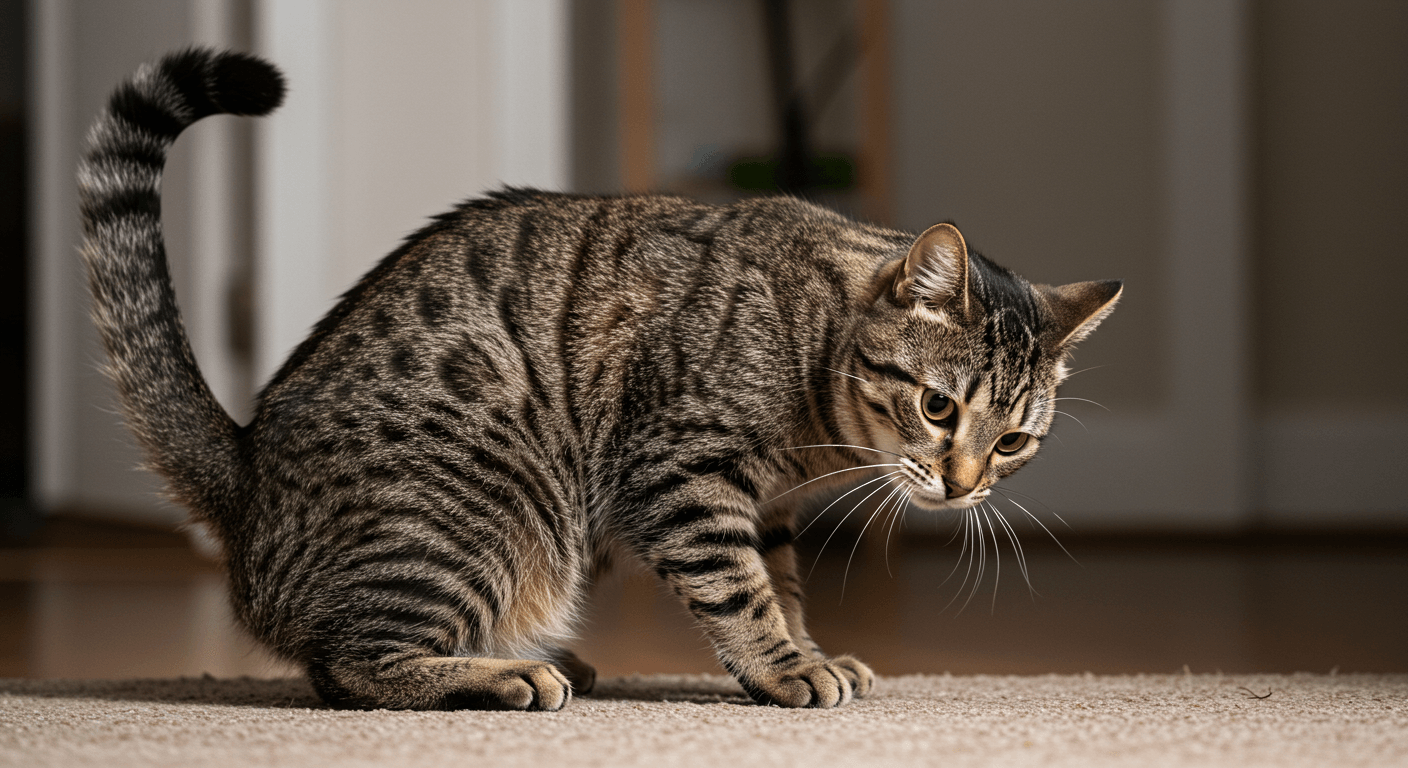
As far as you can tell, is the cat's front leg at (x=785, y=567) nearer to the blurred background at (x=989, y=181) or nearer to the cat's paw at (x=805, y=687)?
the cat's paw at (x=805, y=687)

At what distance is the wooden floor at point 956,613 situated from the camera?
161 centimetres

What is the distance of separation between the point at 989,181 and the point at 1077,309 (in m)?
2.21

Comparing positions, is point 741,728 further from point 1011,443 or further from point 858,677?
point 1011,443

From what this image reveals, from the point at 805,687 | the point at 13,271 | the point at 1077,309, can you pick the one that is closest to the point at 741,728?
the point at 805,687

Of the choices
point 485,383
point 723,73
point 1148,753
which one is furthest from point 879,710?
point 723,73

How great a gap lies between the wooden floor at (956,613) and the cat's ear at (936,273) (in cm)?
43

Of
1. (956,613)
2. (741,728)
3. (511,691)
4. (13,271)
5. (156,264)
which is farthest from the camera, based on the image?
(13,271)

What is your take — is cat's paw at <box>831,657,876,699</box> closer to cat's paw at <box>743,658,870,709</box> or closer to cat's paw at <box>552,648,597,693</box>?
cat's paw at <box>743,658,870,709</box>

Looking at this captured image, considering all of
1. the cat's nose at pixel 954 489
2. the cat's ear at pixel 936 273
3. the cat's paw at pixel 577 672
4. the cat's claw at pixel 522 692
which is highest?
the cat's ear at pixel 936 273

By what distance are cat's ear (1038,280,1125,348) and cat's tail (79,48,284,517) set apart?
876mm

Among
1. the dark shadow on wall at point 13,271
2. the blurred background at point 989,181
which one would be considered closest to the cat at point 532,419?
the blurred background at point 989,181

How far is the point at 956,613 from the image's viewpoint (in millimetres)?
2068

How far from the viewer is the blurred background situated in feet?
9.07

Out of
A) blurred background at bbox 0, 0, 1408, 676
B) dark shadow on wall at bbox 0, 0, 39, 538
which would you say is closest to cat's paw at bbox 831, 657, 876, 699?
blurred background at bbox 0, 0, 1408, 676
